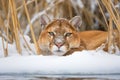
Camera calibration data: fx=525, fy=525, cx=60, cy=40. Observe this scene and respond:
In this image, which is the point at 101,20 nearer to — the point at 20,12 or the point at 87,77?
the point at 20,12

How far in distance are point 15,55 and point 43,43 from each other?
0.39m

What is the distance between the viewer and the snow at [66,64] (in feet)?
18.6

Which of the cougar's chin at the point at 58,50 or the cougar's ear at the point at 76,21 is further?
the cougar's ear at the point at 76,21

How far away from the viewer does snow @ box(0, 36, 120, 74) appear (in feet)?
18.6

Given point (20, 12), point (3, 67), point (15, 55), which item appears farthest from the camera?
point (20, 12)

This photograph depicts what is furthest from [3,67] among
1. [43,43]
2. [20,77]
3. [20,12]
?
[20,12]

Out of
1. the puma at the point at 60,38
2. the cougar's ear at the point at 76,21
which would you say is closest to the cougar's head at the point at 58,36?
the puma at the point at 60,38

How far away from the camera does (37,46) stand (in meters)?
6.36

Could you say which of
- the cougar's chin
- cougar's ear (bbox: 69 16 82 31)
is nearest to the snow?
the cougar's chin

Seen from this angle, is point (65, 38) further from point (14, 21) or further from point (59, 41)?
point (14, 21)

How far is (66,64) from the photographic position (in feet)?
18.9

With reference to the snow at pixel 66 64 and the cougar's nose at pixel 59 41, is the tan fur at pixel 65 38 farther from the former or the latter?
the snow at pixel 66 64

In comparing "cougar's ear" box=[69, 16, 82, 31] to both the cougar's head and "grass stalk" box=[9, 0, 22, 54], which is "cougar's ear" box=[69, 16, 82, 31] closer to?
the cougar's head

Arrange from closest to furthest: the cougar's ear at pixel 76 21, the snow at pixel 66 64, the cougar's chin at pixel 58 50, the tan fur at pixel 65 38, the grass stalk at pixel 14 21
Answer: the snow at pixel 66 64
the cougar's chin at pixel 58 50
the grass stalk at pixel 14 21
the tan fur at pixel 65 38
the cougar's ear at pixel 76 21
